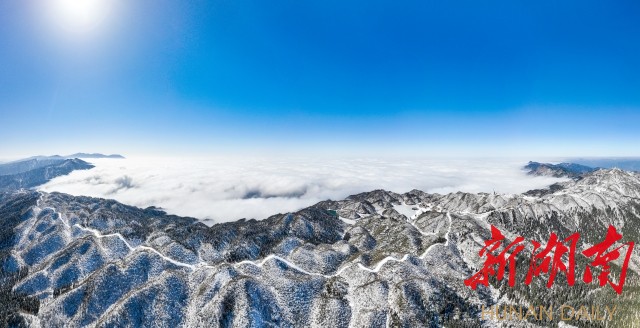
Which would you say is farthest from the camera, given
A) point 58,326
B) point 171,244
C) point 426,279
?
point 171,244

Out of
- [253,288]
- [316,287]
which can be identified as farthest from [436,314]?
[253,288]

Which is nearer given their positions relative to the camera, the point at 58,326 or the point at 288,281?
the point at 58,326

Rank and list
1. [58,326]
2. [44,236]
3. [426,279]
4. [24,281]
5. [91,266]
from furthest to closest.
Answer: [44,236] < [91,266] < [24,281] < [426,279] < [58,326]

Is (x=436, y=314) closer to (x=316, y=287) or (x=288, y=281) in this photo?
(x=316, y=287)

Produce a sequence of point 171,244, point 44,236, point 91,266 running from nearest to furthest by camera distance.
→ point 91,266 → point 171,244 → point 44,236

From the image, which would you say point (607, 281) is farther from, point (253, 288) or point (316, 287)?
point (253, 288)

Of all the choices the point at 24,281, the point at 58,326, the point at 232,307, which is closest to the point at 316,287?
the point at 232,307

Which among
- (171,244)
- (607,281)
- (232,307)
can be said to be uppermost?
Answer: (171,244)

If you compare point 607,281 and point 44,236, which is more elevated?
point 44,236

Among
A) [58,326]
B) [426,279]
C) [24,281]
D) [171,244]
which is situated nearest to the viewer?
[58,326]
